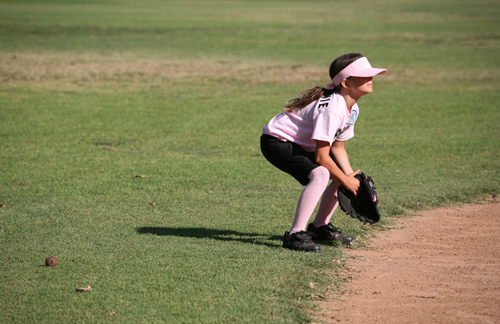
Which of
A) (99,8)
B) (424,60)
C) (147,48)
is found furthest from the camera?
(99,8)

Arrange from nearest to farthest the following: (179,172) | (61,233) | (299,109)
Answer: (299,109)
(61,233)
(179,172)

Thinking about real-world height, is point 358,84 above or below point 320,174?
above

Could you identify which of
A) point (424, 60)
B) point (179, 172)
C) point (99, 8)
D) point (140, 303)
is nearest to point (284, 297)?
point (140, 303)

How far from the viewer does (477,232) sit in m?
6.09

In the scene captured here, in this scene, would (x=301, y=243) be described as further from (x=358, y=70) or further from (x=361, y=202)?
(x=358, y=70)

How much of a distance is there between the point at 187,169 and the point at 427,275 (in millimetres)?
4435

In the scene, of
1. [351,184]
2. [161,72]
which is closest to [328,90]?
[351,184]

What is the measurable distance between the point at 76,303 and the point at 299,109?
2.53 m

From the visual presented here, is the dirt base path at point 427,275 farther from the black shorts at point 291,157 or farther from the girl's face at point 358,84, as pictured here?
the girl's face at point 358,84

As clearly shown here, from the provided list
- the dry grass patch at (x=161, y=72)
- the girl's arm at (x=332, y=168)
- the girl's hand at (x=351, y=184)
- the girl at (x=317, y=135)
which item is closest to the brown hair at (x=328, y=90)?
the girl at (x=317, y=135)

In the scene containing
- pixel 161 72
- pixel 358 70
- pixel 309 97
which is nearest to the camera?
pixel 358 70

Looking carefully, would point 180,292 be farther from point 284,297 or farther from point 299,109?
point 299,109

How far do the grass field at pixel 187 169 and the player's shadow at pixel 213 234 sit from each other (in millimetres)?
33

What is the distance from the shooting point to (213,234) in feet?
18.9
